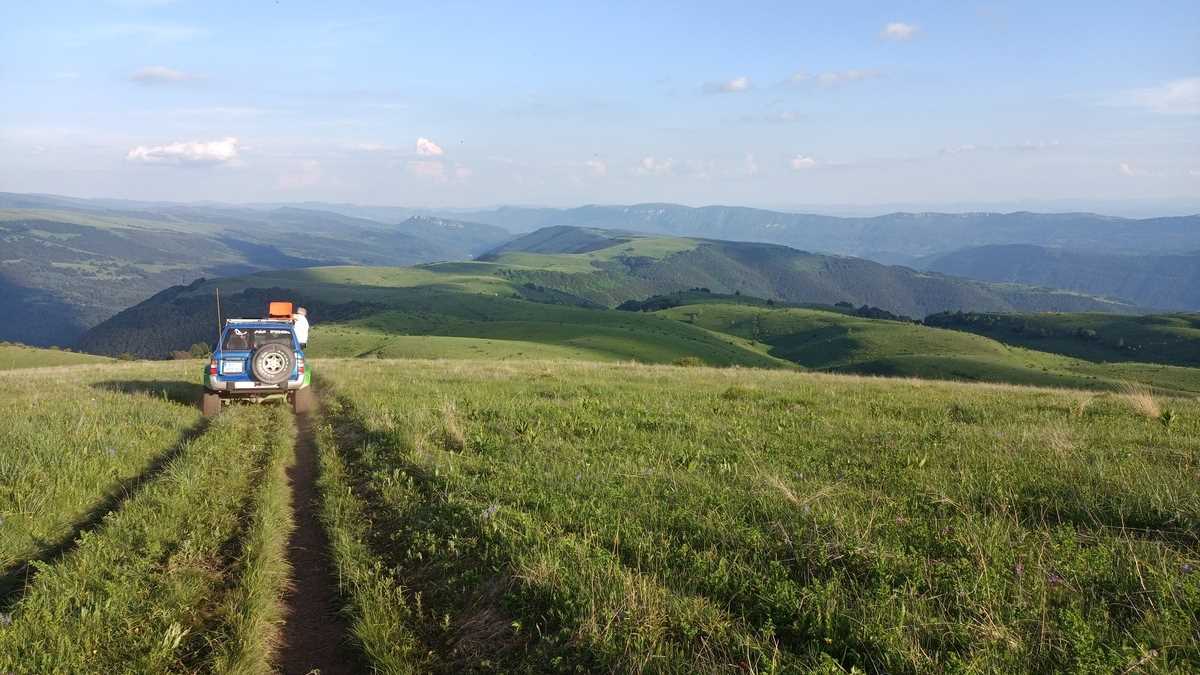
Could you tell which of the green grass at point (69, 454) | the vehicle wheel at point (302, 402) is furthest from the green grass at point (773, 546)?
the vehicle wheel at point (302, 402)

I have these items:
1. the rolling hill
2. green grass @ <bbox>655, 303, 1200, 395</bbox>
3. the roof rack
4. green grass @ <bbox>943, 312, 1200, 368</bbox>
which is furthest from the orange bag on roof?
green grass @ <bbox>943, 312, 1200, 368</bbox>

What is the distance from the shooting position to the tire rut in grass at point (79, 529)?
6184mm

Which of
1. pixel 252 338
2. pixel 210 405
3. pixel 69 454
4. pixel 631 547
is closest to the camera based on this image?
Answer: pixel 631 547

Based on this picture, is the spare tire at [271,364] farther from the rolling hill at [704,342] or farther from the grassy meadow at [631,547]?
the rolling hill at [704,342]

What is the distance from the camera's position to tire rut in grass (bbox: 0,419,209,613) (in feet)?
20.3

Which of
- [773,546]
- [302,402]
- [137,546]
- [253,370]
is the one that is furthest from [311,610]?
[253,370]

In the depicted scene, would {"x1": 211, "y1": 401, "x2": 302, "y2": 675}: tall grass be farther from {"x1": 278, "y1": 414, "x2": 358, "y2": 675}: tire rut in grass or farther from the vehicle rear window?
the vehicle rear window

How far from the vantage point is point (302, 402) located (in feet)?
58.2

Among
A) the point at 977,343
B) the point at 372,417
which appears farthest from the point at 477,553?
the point at 977,343

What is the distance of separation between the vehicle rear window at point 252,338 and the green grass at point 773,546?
7781 millimetres

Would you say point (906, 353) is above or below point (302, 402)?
below

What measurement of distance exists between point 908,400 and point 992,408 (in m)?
2.06

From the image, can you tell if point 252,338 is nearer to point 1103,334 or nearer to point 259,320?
point 259,320

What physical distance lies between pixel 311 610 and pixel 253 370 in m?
A: 12.9
